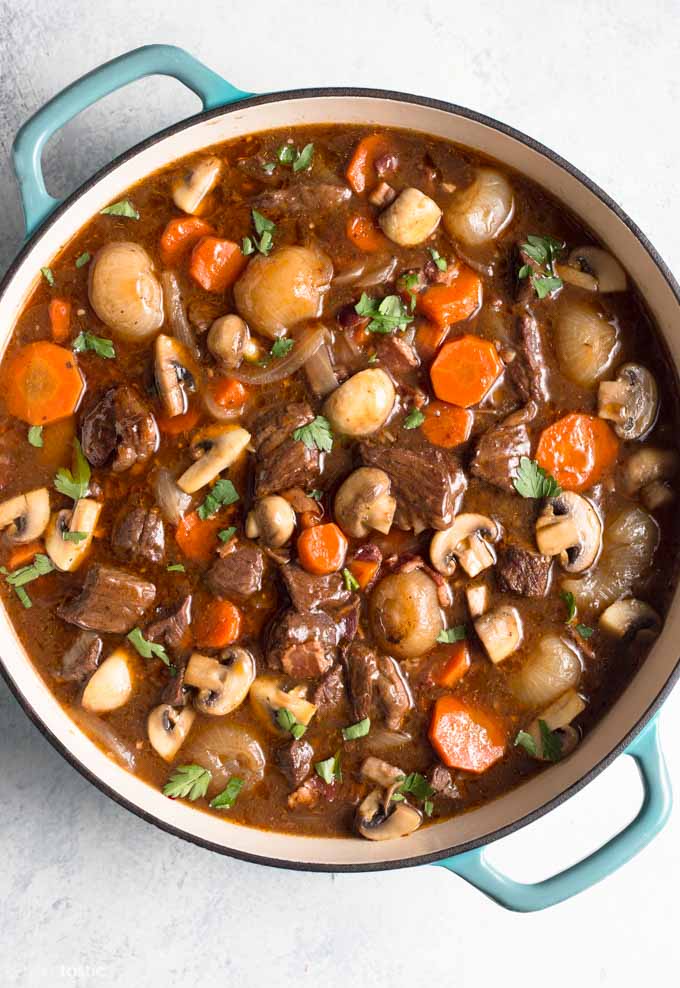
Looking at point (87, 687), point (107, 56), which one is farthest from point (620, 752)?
point (107, 56)

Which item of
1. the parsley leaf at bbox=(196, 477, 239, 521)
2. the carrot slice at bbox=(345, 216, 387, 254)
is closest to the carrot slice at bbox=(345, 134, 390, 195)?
the carrot slice at bbox=(345, 216, 387, 254)

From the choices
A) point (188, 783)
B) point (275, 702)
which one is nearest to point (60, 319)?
point (275, 702)

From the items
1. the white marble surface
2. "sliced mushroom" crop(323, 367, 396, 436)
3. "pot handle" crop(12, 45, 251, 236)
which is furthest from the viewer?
the white marble surface

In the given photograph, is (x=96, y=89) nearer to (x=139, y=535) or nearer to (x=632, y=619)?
(x=139, y=535)

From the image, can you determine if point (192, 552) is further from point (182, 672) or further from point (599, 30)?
point (599, 30)

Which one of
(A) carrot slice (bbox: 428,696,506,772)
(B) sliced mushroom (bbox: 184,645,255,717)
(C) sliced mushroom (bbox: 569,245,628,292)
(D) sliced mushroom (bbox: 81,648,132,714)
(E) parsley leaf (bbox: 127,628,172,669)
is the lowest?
(D) sliced mushroom (bbox: 81,648,132,714)

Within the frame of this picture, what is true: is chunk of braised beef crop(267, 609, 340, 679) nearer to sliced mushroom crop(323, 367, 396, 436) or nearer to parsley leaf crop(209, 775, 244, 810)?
parsley leaf crop(209, 775, 244, 810)

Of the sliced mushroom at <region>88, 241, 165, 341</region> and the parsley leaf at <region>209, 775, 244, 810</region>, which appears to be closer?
the sliced mushroom at <region>88, 241, 165, 341</region>

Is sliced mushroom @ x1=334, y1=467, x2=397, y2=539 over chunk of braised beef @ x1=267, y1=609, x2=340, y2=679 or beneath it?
over
